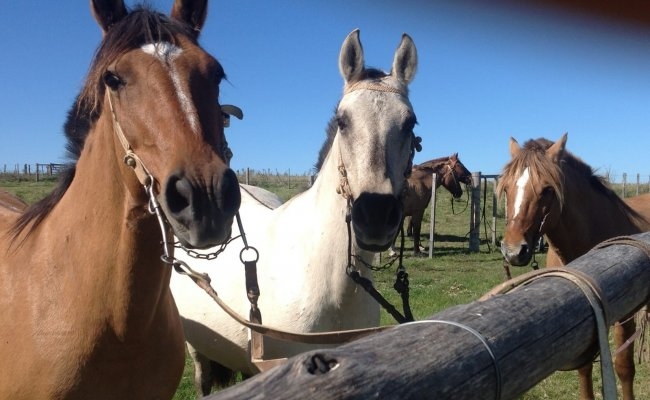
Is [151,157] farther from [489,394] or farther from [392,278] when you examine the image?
[392,278]

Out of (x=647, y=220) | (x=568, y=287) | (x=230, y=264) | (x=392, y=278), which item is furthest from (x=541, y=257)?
(x=568, y=287)

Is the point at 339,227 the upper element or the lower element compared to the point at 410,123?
lower

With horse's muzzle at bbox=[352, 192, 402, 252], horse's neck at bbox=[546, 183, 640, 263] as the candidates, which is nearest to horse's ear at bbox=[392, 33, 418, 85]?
horse's muzzle at bbox=[352, 192, 402, 252]

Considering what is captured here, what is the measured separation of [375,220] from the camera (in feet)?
8.43

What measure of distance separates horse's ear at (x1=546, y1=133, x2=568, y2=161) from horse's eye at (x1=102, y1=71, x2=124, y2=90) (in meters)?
3.87

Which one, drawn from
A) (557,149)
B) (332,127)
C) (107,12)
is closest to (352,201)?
(332,127)

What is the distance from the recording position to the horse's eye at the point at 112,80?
199cm

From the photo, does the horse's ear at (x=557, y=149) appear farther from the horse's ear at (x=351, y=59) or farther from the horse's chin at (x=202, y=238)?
the horse's chin at (x=202, y=238)

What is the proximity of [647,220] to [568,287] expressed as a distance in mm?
4049

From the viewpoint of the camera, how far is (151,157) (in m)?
1.89

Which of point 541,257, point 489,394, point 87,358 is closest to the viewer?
point 489,394

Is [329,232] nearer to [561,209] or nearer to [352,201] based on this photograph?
[352,201]

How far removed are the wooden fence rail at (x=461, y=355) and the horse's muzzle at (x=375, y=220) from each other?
850mm

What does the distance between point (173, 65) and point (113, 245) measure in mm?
730
